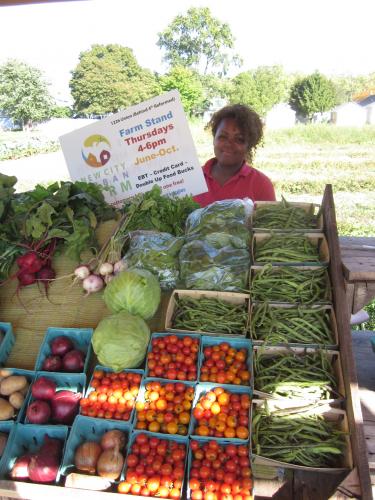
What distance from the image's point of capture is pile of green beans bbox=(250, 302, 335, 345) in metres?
2.14

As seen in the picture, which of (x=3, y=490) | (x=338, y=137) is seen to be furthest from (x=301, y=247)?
(x=338, y=137)

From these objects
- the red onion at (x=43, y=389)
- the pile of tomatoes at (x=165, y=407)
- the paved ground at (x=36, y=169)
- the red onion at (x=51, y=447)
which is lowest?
the red onion at (x=51, y=447)

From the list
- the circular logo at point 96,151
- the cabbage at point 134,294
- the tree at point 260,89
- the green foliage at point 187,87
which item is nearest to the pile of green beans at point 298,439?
the cabbage at point 134,294

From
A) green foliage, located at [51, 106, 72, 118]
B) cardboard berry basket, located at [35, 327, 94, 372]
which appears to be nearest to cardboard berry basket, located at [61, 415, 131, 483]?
cardboard berry basket, located at [35, 327, 94, 372]

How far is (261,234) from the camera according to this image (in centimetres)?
264

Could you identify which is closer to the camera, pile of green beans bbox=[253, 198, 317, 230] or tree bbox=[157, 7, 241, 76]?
pile of green beans bbox=[253, 198, 317, 230]

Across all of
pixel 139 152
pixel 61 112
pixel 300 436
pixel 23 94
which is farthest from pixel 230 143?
pixel 23 94

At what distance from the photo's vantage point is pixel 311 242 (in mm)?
2637

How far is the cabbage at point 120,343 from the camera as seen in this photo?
2059mm

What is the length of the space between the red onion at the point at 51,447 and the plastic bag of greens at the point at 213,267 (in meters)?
1.18

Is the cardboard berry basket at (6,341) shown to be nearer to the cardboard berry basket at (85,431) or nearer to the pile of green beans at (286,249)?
the cardboard berry basket at (85,431)

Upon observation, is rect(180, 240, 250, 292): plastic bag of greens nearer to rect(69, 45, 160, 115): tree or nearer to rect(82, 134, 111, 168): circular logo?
rect(82, 134, 111, 168): circular logo

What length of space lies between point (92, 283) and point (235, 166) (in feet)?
7.96

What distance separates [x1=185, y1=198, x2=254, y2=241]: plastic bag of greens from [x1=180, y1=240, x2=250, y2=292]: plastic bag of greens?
0.13 m
